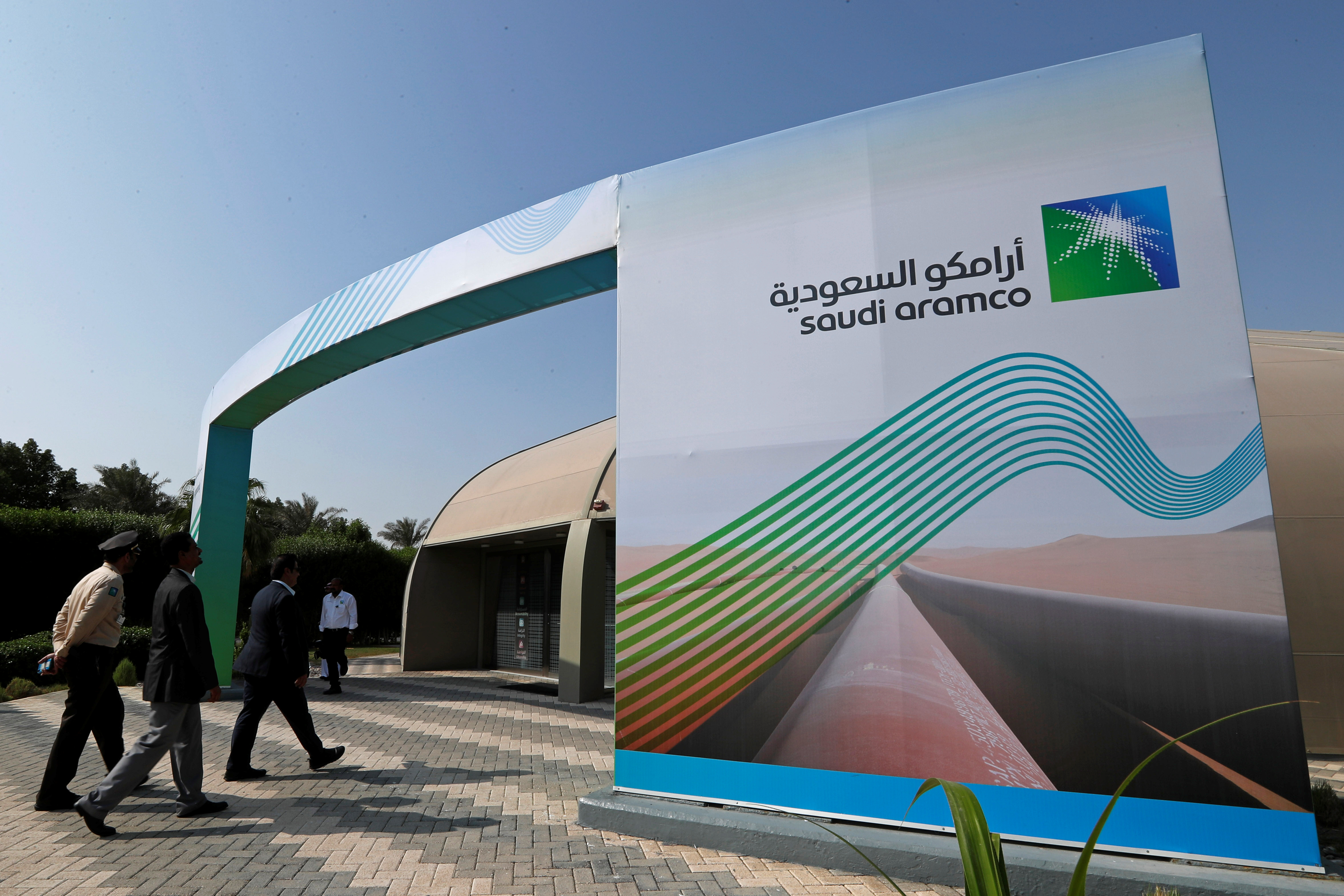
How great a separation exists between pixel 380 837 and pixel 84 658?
8.38 ft

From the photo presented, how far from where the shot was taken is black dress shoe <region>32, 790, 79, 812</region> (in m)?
5.29

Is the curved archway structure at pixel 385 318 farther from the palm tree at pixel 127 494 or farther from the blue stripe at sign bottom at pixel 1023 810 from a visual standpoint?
the palm tree at pixel 127 494

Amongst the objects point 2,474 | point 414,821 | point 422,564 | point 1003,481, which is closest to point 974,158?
point 1003,481

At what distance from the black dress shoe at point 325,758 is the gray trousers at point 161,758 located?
1091mm

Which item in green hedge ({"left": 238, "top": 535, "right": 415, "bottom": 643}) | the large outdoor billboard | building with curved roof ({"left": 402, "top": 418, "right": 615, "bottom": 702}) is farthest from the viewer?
green hedge ({"left": 238, "top": 535, "right": 415, "bottom": 643})

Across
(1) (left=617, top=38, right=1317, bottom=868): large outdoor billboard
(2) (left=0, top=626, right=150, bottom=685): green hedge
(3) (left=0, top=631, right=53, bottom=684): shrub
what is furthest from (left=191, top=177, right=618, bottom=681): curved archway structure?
(3) (left=0, top=631, right=53, bottom=684): shrub

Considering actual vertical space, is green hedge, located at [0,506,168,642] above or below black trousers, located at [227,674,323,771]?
above

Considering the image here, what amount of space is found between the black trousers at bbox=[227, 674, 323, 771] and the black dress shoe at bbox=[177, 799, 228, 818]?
0.86m

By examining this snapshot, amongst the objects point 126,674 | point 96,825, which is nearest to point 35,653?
point 126,674

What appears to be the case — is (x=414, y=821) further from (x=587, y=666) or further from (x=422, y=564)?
(x=422, y=564)

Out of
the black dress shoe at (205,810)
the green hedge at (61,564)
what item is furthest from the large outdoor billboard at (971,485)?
the green hedge at (61,564)

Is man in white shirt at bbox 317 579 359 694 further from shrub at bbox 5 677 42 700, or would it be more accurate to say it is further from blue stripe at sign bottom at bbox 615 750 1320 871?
blue stripe at sign bottom at bbox 615 750 1320 871

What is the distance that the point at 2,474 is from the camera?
32.0 metres

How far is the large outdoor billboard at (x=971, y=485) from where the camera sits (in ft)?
12.9
